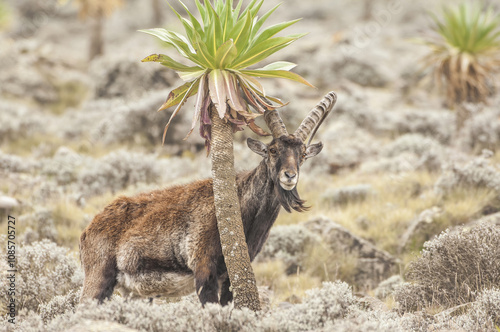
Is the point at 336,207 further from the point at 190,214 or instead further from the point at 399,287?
the point at 190,214

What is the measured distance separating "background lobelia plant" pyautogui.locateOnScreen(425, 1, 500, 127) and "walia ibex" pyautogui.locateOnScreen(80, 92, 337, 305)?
9762 mm

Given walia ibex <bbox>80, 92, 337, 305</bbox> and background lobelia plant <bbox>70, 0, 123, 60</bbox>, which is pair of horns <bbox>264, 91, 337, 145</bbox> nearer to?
walia ibex <bbox>80, 92, 337, 305</bbox>

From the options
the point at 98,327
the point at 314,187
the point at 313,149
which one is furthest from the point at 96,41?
the point at 98,327

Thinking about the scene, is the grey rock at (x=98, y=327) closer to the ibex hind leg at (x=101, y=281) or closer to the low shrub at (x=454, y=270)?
the ibex hind leg at (x=101, y=281)

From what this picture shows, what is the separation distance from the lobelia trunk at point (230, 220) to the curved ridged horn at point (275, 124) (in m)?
0.47

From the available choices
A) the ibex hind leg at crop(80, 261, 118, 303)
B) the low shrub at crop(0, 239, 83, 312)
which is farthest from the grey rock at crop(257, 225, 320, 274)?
the ibex hind leg at crop(80, 261, 118, 303)

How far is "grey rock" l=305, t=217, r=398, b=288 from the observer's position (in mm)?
7926

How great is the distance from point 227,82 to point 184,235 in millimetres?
1605

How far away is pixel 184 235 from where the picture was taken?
5105mm

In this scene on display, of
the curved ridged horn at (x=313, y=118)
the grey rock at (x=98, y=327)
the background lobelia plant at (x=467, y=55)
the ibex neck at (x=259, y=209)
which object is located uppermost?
the background lobelia plant at (x=467, y=55)

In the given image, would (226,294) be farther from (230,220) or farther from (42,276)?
(42,276)

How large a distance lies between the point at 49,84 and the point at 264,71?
18.9 m

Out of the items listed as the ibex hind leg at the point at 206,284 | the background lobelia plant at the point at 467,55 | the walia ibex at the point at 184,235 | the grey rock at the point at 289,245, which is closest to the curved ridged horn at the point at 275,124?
the walia ibex at the point at 184,235

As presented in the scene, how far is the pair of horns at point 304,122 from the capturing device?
514 cm
